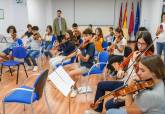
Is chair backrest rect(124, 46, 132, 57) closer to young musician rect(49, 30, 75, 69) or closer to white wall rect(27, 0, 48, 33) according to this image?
young musician rect(49, 30, 75, 69)

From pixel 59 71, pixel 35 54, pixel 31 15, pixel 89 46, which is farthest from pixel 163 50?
pixel 31 15

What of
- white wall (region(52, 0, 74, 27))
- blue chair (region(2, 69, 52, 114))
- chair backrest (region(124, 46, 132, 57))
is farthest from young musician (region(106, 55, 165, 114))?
white wall (region(52, 0, 74, 27))

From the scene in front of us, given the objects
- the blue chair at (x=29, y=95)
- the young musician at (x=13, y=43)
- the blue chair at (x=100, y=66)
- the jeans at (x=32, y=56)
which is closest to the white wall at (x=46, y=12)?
the young musician at (x=13, y=43)

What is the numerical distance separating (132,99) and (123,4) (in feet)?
27.4

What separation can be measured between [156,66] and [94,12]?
27.7 ft

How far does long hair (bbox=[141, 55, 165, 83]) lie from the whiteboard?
833 centimetres

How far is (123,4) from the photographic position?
972cm

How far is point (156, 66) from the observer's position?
5.63 feet

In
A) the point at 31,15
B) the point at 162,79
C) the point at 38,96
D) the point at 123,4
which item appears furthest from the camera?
the point at 123,4

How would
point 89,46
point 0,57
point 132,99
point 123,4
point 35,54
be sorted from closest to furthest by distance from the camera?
point 132,99 < point 89,46 < point 0,57 < point 35,54 < point 123,4

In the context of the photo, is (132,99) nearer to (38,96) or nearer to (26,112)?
(38,96)

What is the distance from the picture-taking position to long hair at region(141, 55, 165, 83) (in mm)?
1703

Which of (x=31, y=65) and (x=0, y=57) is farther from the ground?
(x=0, y=57)

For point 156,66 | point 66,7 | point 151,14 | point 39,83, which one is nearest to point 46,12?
point 66,7
